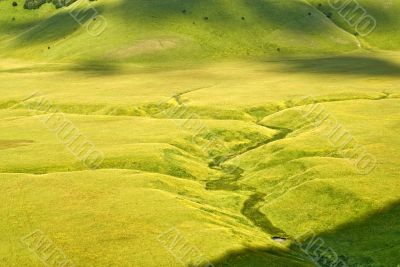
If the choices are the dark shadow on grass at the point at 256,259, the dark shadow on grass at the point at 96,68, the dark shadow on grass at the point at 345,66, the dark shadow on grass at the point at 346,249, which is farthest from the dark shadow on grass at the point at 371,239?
the dark shadow on grass at the point at 96,68

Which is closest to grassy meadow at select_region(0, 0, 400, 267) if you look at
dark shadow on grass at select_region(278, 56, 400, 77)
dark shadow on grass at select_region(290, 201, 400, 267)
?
dark shadow on grass at select_region(290, 201, 400, 267)

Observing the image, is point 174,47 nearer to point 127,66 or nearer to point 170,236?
point 127,66

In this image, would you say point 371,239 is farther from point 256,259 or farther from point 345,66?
point 345,66

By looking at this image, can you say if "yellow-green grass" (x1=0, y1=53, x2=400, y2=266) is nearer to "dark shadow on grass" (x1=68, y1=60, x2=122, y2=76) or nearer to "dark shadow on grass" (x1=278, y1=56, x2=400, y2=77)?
"dark shadow on grass" (x1=278, y1=56, x2=400, y2=77)

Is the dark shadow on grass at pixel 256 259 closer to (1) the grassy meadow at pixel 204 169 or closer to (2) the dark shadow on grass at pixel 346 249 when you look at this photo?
(2) the dark shadow on grass at pixel 346 249

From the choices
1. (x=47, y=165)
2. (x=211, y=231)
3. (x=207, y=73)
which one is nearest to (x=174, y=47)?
(x=207, y=73)

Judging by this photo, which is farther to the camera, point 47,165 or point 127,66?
point 127,66
